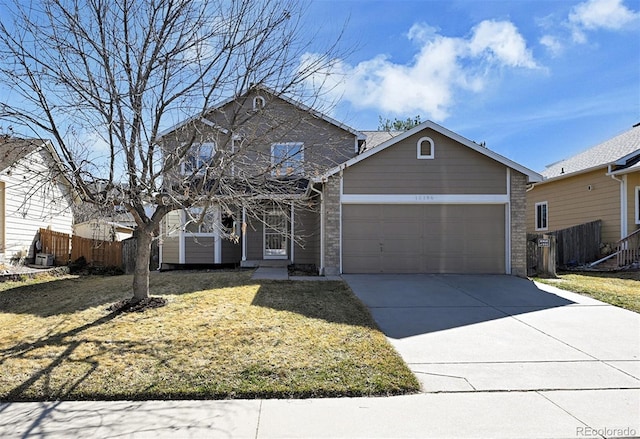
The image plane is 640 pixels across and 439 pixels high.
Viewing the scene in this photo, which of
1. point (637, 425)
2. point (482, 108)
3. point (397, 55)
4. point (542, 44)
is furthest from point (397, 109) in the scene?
point (482, 108)

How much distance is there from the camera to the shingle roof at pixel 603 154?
16.0 m

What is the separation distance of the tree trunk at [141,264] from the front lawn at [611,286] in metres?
9.94

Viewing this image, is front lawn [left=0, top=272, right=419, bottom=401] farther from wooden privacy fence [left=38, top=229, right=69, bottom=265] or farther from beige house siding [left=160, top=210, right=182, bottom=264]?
wooden privacy fence [left=38, top=229, right=69, bottom=265]

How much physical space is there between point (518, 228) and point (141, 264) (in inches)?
411

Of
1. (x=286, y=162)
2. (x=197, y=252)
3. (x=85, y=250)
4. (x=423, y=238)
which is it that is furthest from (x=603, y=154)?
(x=85, y=250)

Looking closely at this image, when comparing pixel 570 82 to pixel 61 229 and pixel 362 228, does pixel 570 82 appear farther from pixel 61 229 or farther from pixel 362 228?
pixel 61 229

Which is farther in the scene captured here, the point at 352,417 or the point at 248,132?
the point at 248,132

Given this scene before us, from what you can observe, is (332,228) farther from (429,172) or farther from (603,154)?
(603,154)

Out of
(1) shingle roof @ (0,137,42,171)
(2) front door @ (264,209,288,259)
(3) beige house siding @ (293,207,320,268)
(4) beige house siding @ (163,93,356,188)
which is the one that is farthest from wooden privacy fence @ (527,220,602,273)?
(1) shingle roof @ (0,137,42,171)

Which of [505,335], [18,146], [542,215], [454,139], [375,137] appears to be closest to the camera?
[505,335]

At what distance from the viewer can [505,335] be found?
20.9ft

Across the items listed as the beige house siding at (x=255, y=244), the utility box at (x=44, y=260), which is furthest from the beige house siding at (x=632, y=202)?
the utility box at (x=44, y=260)

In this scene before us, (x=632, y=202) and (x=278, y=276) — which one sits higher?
(x=632, y=202)

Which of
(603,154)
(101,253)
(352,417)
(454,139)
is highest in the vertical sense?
(603,154)
